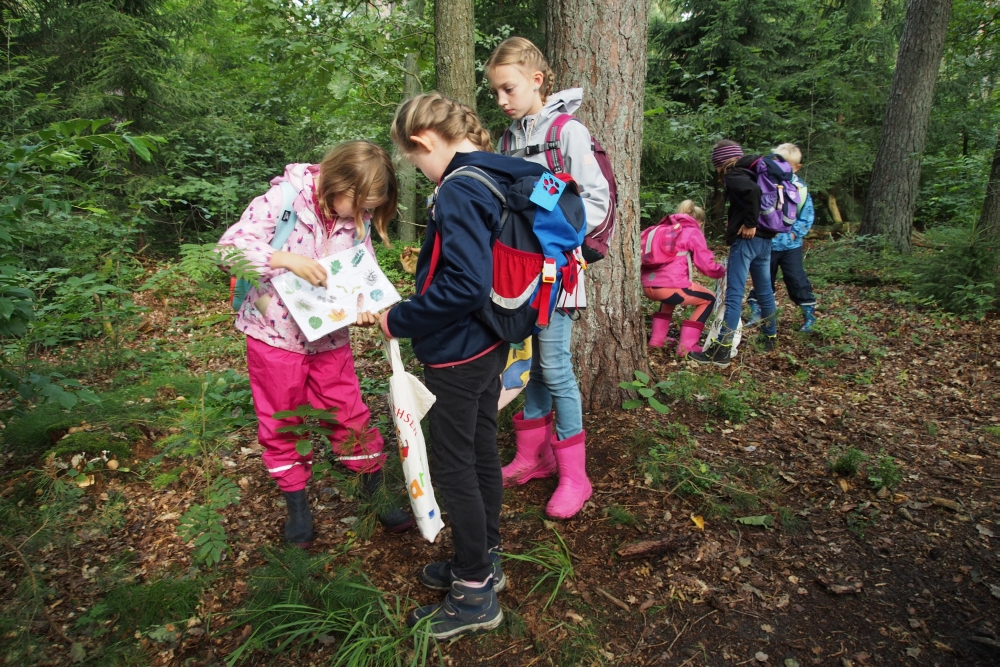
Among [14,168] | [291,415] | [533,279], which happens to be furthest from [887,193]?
[14,168]

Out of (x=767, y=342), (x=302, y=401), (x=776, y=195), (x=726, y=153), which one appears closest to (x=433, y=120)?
(x=302, y=401)

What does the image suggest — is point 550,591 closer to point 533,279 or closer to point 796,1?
point 533,279

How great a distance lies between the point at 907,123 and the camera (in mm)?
8250

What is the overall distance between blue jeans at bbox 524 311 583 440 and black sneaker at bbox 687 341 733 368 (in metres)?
2.47

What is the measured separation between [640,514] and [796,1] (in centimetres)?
1171

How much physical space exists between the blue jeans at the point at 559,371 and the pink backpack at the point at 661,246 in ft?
8.74

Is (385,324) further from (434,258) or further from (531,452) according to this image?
(531,452)

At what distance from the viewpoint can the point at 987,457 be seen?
11.3ft

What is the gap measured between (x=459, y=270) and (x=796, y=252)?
502 cm

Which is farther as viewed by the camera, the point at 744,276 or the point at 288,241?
the point at 744,276

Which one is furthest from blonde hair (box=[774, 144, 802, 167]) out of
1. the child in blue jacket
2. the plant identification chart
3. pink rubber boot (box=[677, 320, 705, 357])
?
the plant identification chart

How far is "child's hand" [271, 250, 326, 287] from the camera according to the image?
7.36 feet

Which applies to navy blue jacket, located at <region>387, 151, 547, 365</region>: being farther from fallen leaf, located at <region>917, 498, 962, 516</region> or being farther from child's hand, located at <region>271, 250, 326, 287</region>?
fallen leaf, located at <region>917, 498, 962, 516</region>

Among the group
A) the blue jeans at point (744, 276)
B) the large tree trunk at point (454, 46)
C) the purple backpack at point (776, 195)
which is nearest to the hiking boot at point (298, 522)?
the large tree trunk at point (454, 46)
